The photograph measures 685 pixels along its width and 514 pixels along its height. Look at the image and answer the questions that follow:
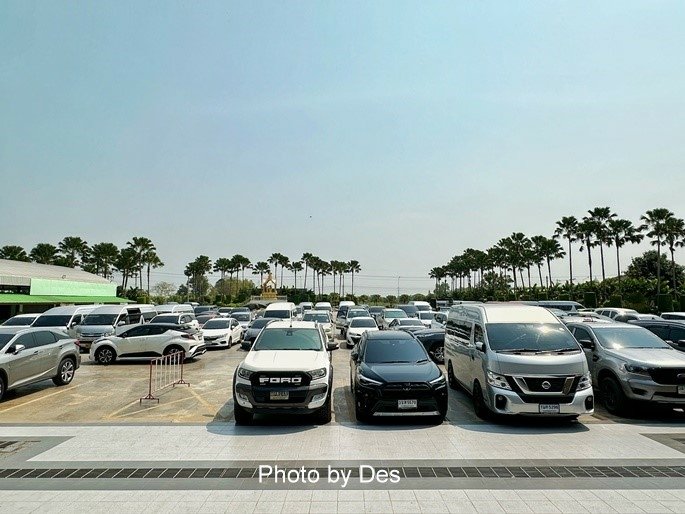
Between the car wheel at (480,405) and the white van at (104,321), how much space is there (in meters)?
15.1

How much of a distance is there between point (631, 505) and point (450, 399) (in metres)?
5.95

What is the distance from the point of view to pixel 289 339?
10.3 meters

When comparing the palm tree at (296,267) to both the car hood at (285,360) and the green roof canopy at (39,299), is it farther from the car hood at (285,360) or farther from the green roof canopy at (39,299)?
the car hood at (285,360)

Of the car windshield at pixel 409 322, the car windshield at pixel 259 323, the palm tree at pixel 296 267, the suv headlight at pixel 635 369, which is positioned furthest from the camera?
the palm tree at pixel 296 267

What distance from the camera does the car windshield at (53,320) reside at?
21656 millimetres

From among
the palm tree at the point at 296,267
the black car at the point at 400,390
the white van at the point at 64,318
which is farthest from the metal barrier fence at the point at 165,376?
the palm tree at the point at 296,267

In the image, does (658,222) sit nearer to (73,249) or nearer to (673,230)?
(673,230)

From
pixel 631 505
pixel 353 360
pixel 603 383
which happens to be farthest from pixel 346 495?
pixel 603 383

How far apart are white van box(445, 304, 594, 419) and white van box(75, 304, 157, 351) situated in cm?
1500

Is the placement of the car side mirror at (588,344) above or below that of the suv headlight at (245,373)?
above

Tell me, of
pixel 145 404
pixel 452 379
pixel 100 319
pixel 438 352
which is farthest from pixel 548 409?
pixel 100 319

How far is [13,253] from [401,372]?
7379cm

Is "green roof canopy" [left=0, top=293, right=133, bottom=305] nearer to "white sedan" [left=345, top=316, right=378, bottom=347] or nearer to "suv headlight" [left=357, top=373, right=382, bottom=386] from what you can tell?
"white sedan" [left=345, top=316, right=378, bottom=347]

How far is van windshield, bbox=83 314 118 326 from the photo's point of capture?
2141 cm
